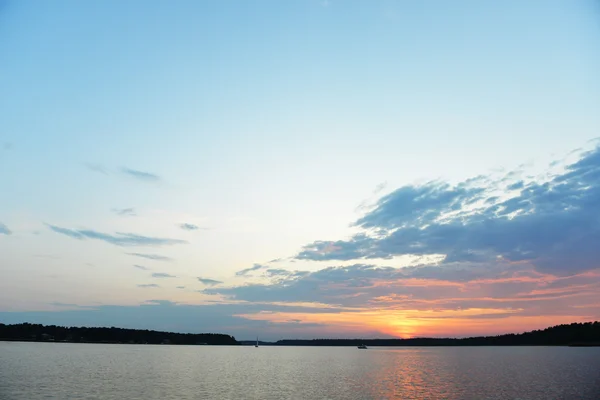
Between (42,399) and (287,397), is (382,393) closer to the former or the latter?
(287,397)

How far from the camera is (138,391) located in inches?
2825

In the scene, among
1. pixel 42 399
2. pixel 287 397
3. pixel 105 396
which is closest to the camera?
pixel 42 399

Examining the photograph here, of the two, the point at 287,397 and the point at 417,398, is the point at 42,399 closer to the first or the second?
the point at 287,397

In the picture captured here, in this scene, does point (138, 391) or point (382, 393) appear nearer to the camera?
point (138, 391)

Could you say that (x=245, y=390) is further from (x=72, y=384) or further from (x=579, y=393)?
(x=579, y=393)

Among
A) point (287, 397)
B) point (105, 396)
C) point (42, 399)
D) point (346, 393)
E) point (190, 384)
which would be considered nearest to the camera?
point (42, 399)

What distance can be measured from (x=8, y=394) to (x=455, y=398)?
6575 cm

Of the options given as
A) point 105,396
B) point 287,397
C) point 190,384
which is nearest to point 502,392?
point 287,397

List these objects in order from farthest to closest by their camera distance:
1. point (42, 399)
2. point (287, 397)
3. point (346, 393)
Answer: point (346, 393) < point (287, 397) < point (42, 399)

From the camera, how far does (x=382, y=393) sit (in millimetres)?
77000

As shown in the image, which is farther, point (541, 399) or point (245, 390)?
point (245, 390)

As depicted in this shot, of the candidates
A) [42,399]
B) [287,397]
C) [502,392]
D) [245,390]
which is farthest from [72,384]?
[502,392]

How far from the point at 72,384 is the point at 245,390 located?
30.3 m

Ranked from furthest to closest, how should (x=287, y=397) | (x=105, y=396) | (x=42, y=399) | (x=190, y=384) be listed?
1. (x=190, y=384)
2. (x=287, y=397)
3. (x=105, y=396)
4. (x=42, y=399)
